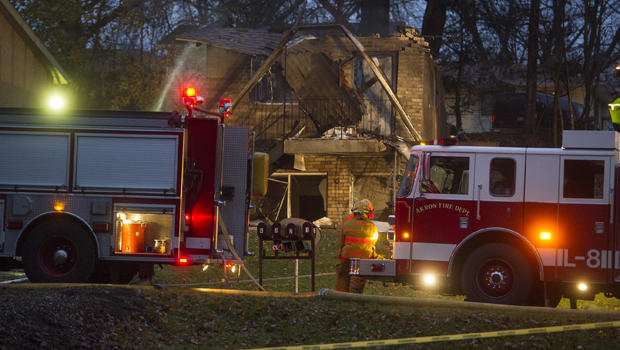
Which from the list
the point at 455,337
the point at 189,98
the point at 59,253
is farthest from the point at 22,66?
the point at 455,337

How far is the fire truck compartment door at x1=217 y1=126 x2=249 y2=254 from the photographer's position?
12.0 metres

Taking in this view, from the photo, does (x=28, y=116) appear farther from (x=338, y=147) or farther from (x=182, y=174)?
(x=338, y=147)

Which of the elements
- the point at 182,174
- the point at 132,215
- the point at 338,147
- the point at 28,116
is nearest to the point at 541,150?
the point at 182,174

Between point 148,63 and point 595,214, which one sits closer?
point 595,214

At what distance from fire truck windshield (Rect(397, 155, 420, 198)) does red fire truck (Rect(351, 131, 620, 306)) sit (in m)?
0.02

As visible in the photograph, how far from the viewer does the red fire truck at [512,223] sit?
35.8ft

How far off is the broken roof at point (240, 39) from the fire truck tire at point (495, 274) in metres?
15.0

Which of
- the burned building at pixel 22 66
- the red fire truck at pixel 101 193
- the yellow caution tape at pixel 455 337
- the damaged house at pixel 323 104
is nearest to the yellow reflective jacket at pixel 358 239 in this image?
the red fire truck at pixel 101 193

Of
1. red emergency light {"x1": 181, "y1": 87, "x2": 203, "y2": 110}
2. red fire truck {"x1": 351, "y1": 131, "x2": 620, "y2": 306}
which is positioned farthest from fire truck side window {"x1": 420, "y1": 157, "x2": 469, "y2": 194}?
red emergency light {"x1": 181, "y1": 87, "x2": 203, "y2": 110}

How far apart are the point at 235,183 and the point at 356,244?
190cm

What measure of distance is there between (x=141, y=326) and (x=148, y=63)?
2081cm

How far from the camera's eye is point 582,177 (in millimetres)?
11031

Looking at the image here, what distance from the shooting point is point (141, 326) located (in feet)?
29.1

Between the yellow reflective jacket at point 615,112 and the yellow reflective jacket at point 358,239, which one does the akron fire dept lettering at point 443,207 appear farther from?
the yellow reflective jacket at point 615,112
